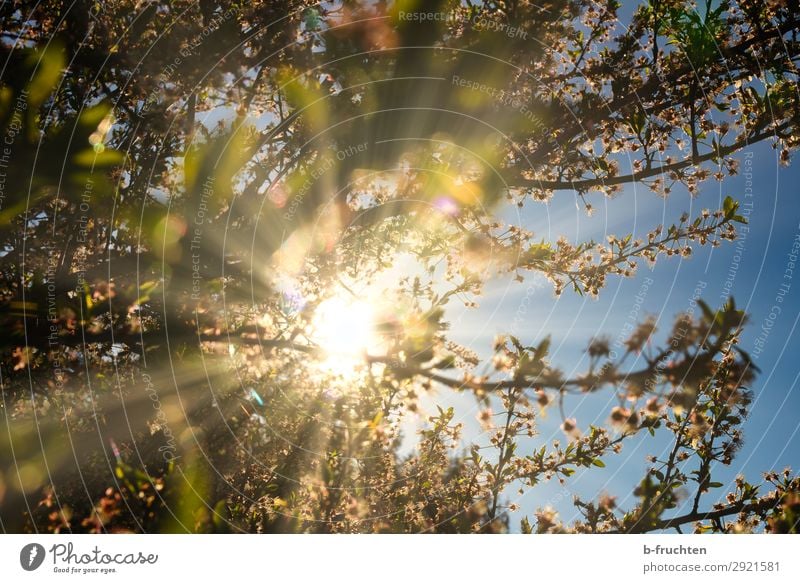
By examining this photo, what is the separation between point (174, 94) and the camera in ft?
13.6

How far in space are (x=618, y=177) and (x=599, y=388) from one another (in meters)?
2.32

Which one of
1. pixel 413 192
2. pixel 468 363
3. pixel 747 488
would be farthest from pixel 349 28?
pixel 747 488

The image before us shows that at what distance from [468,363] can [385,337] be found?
861 mm

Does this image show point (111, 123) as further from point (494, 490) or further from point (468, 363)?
point (494, 490)

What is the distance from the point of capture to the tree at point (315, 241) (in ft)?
12.5

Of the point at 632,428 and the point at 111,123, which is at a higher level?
the point at 111,123

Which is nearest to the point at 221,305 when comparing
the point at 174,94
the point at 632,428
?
the point at 174,94

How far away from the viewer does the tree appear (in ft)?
12.5

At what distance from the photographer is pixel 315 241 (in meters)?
4.97

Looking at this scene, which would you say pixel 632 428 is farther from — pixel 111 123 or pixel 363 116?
pixel 111 123
